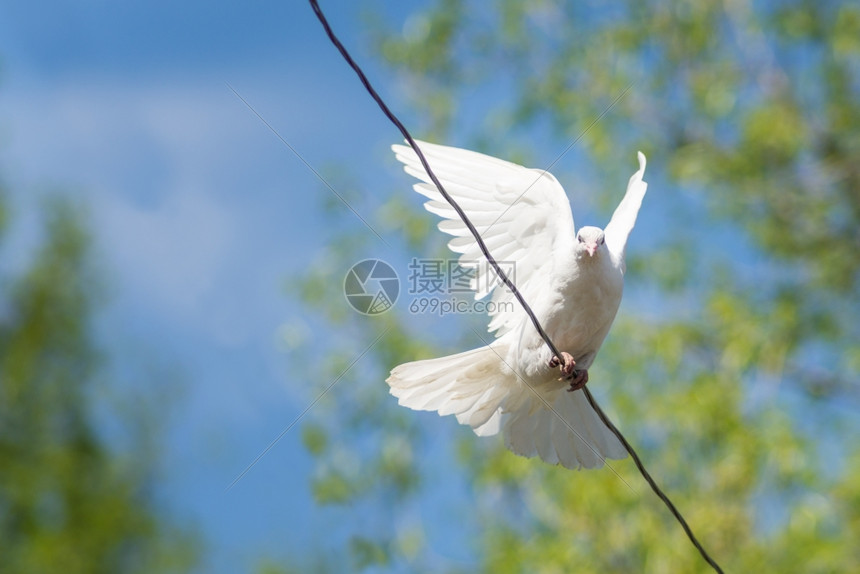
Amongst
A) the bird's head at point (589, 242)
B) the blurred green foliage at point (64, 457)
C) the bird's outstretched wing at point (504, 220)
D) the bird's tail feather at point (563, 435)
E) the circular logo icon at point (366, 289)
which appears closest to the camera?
the bird's head at point (589, 242)

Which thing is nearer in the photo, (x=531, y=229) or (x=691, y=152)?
(x=531, y=229)

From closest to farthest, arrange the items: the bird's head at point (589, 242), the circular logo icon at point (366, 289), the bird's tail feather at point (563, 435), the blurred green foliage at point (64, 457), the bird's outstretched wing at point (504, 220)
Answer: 1. the bird's head at point (589, 242)
2. the bird's outstretched wing at point (504, 220)
3. the bird's tail feather at point (563, 435)
4. the circular logo icon at point (366, 289)
5. the blurred green foliage at point (64, 457)

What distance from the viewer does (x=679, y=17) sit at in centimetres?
816

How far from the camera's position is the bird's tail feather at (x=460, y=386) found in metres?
3.82

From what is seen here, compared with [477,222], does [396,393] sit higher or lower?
lower

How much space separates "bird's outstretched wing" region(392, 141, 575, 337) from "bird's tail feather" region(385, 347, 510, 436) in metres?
0.18

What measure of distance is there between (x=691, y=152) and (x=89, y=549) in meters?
8.92

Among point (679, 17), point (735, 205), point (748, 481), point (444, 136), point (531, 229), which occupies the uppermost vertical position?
point (679, 17)

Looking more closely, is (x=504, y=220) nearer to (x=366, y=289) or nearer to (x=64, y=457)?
(x=366, y=289)

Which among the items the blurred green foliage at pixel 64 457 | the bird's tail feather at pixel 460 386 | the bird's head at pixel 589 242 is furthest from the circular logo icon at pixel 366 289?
the blurred green foliage at pixel 64 457

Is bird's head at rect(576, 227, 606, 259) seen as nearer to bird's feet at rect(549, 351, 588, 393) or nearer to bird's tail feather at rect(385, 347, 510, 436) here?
bird's feet at rect(549, 351, 588, 393)

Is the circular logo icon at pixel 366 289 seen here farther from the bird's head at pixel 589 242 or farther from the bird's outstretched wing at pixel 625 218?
the bird's head at pixel 589 242

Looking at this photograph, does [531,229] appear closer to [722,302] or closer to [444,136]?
[722,302]

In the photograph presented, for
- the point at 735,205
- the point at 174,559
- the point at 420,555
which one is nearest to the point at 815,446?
the point at 735,205
